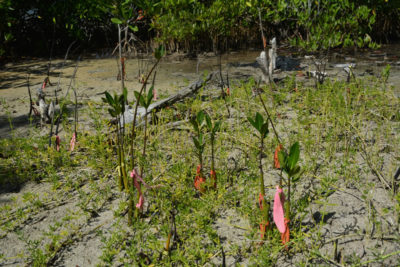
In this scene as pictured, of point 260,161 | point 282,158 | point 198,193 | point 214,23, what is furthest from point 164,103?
point 214,23

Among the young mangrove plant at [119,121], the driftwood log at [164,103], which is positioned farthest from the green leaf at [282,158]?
the driftwood log at [164,103]

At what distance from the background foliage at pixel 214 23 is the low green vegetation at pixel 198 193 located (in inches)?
129

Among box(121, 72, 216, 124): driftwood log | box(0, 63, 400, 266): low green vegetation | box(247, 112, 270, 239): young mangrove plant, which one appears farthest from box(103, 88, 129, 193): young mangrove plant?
box(121, 72, 216, 124): driftwood log

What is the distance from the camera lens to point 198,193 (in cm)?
209

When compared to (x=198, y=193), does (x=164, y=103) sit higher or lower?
higher

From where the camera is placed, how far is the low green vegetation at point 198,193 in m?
1.60

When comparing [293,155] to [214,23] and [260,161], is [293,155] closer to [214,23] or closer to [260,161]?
[260,161]

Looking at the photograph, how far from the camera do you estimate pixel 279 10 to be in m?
6.90

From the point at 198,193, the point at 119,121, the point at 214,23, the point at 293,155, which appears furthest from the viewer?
the point at 214,23

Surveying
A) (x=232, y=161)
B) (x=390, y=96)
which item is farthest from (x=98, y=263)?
(x=390, y=96)

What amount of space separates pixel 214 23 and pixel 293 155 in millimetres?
5819

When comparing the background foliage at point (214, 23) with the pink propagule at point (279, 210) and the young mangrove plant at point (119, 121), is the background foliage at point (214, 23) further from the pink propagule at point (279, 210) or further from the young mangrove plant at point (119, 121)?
the pink propagule at point (279, 210)

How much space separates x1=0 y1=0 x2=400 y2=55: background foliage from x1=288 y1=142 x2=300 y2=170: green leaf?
14.1 ft

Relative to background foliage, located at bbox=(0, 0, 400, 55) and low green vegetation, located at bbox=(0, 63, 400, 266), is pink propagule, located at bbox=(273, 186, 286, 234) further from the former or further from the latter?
background foliage, located at bbox=(0, 0, 400, 55)
